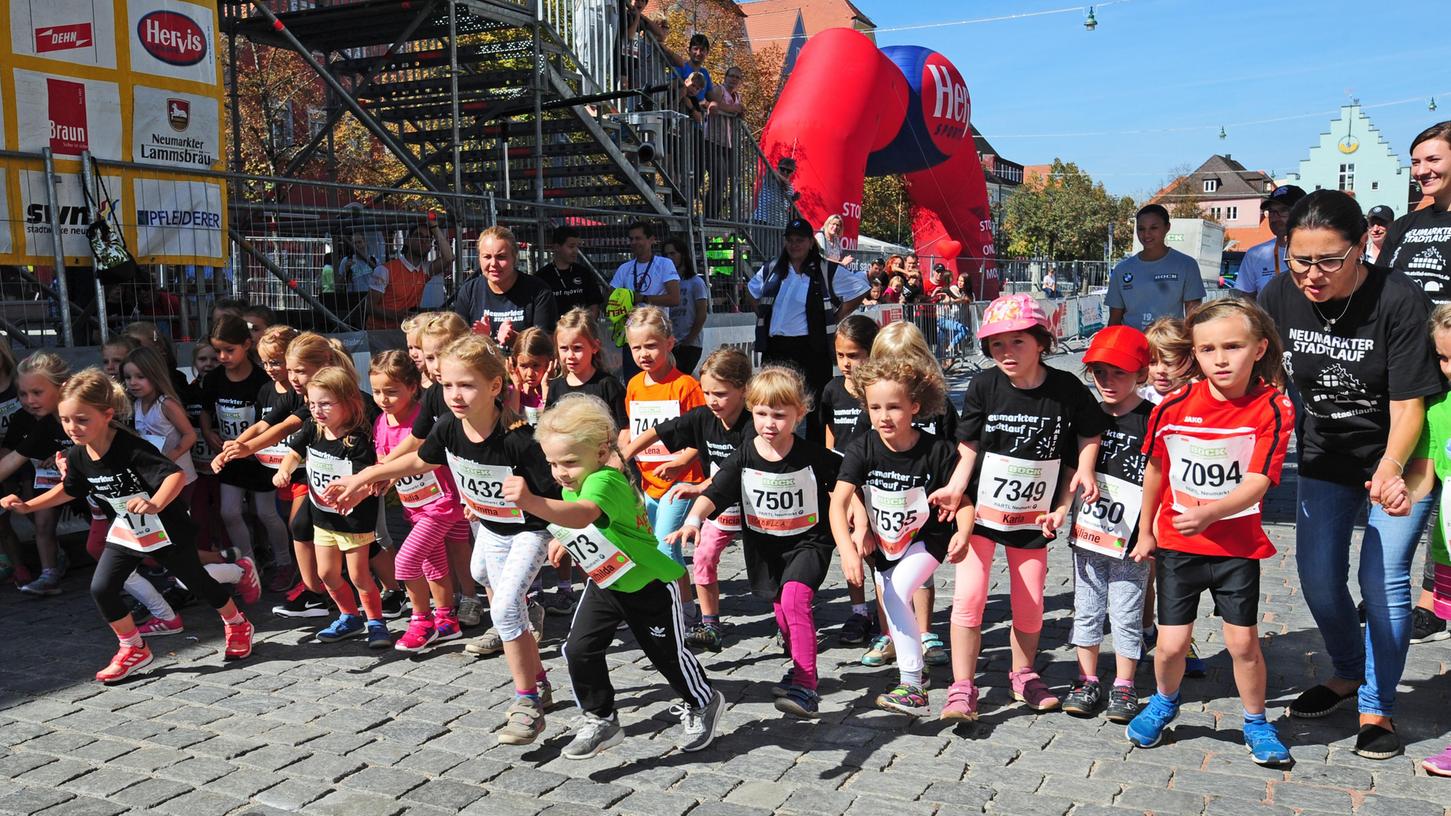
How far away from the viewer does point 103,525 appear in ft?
19.8

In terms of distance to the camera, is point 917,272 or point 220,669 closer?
point 220,669

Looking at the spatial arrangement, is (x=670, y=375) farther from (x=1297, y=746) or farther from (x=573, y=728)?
(x=1297, y=746)

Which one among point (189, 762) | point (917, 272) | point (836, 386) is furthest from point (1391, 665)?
point (917, 272)

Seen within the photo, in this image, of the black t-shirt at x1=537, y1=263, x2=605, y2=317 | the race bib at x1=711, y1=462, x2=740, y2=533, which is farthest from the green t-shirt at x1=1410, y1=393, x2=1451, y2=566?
the black t-shirt at x1=537, y1=263, x2=605, y2=317

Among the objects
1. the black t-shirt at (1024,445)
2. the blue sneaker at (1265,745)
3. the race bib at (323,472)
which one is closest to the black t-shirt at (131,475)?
the race bib at (323,472)

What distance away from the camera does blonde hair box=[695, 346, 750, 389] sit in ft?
→ 16.0

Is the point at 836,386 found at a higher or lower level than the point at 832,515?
higher

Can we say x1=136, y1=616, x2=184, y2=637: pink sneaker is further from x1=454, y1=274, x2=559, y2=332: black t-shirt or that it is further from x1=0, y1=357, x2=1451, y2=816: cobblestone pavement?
x1=454, y1=274, x2=559, y2=332: black t-shirt

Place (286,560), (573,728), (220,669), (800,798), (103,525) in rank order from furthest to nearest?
(286,560), (103,525), (220,669), (573,728), (800,798)

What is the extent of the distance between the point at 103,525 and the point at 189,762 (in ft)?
8.61

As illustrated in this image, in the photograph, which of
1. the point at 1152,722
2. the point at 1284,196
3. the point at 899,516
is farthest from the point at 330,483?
the point at 1284,196

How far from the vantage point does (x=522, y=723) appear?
402 centimetres

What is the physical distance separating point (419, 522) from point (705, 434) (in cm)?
142

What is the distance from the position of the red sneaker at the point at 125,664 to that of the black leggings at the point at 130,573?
161 mm
